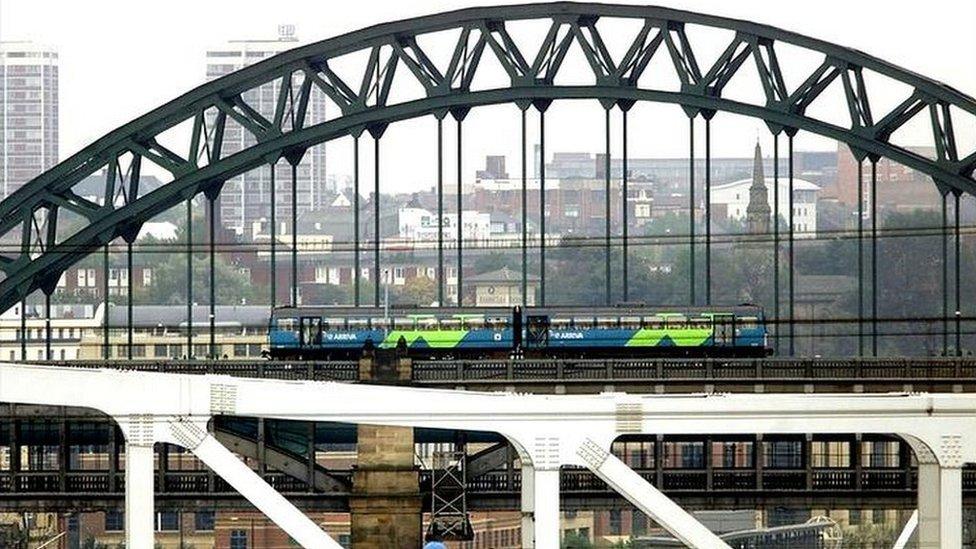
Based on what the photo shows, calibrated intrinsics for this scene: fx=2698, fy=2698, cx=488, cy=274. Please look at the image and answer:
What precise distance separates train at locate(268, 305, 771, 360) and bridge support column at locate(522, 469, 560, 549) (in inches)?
1466

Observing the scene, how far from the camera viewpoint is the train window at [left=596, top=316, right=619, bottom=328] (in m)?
83.4

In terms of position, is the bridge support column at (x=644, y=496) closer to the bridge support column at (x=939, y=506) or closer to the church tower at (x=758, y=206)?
the bridge support column at (x=939, y=506)

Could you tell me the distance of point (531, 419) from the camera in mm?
44594

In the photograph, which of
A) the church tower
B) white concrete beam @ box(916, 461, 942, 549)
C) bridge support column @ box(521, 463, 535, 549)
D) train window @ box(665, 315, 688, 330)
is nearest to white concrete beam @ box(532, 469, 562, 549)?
bridge support column @ box(521, 463, 535, 549)

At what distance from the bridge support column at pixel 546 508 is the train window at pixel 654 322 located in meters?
38.7

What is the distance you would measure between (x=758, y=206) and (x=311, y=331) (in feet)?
245

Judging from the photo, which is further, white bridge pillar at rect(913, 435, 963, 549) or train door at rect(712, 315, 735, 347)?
train door at rect(712, 315, 735, 347)

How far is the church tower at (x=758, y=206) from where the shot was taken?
151 metres

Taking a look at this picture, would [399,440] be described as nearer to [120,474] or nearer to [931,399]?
[120,474]

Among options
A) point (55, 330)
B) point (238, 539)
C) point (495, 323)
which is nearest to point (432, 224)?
point (55, 330)

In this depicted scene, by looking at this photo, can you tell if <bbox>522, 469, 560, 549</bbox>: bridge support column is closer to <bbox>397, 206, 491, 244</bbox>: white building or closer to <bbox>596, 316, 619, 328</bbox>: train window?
<bbox>596, 316, 619, 328</bbox>: train window

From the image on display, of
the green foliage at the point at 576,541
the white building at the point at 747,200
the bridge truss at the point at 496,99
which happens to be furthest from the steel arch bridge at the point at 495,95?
the white building at the point at 747,200

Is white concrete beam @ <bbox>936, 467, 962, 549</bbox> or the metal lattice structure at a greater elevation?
white concrete beam @ <bbox>936, 467, 962, 549</bbox>

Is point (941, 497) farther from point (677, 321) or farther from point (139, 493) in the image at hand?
point (677, 321)
